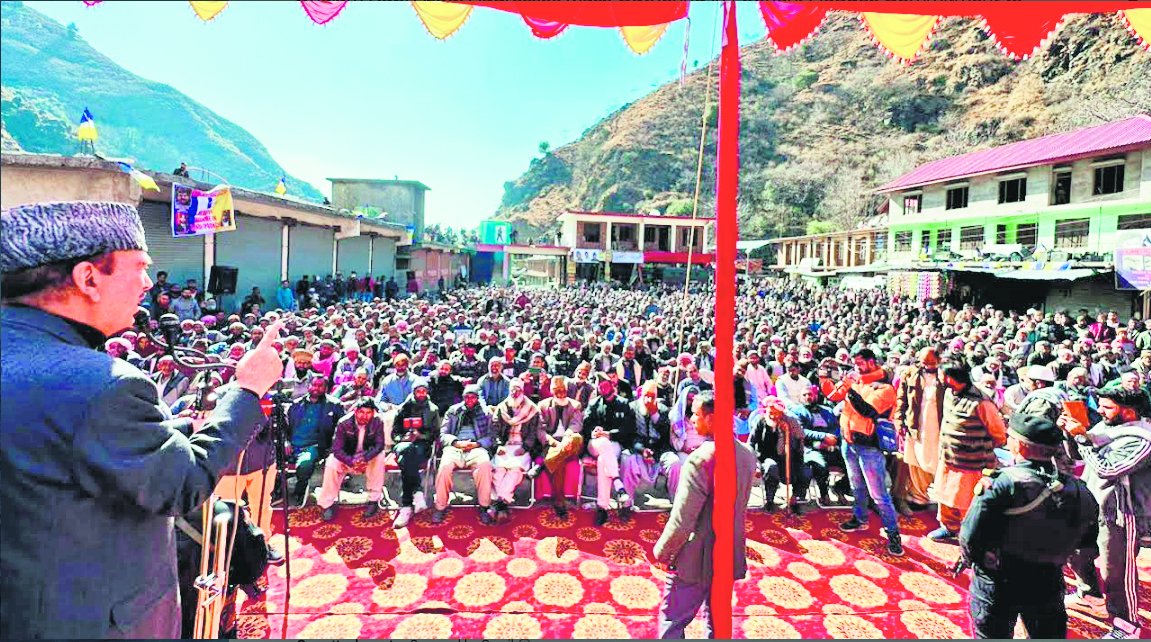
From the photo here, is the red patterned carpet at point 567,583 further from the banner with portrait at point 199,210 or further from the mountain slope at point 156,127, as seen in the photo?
the banner with portrait at point 199,210

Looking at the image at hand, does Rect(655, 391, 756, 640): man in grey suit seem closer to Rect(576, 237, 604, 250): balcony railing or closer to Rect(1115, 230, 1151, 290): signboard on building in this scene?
Rect(1115, 230, 1151, 290): signboard on building

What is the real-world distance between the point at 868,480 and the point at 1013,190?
76.1 ft

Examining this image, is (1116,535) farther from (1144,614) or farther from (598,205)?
(598,205)

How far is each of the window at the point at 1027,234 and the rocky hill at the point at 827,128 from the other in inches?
149

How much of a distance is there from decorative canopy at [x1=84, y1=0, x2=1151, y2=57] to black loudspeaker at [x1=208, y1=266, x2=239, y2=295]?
11.5 meters

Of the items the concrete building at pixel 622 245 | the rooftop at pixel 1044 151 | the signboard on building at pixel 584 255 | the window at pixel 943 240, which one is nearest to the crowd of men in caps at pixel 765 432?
the rooftop at pixel 1044 151

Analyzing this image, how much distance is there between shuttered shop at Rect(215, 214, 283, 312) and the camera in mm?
12242

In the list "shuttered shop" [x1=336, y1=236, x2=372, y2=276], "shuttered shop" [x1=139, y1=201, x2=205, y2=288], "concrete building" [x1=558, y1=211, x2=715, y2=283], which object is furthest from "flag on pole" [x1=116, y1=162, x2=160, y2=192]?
"concrete building" [x1=558, y1=211, x2=715, y2=283]

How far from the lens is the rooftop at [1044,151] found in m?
14.1

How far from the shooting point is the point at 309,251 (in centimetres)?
1582

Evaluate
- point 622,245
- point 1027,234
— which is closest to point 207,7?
point 1027,234

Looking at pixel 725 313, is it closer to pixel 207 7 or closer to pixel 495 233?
pixel 207 7

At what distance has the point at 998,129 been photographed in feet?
91.1

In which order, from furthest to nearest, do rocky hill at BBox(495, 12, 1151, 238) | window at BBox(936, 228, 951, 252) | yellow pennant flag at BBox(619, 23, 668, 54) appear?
window at BBox(936, 228, 951, 252), rocky hill at BBox(495, 12, 1151, 238), yellow pennant flag at BBox(619, 23, 668, 54)
